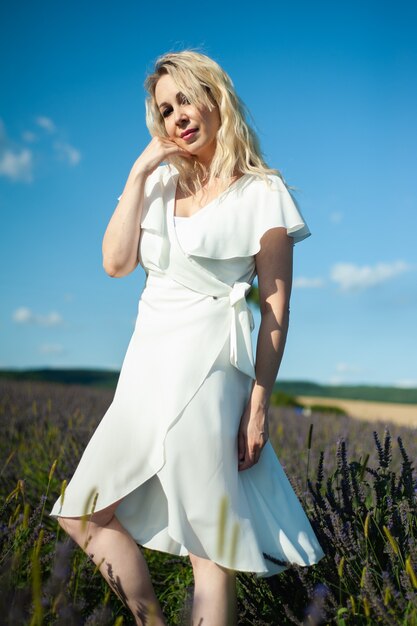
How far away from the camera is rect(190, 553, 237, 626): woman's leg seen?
1.72m

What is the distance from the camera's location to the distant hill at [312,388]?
23.2m

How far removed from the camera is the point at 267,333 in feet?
6.21

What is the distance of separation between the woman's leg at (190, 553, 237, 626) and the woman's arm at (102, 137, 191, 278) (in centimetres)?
92

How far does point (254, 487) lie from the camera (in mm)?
1852

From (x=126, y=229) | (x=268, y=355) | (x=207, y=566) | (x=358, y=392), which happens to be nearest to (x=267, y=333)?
(x=268, y=355)

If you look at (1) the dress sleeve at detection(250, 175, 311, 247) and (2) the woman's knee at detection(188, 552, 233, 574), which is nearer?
(2) the woman's knee at detection(188, 552, 233, 574)

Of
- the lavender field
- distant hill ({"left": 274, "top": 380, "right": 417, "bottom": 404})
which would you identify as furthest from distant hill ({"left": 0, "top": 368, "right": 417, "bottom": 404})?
the lavender field

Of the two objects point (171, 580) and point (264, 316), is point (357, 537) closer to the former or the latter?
point (264, 316)

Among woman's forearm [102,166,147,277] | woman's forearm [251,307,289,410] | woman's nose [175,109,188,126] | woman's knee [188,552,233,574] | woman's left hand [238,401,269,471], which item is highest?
woman's nose [175,109,188,126]

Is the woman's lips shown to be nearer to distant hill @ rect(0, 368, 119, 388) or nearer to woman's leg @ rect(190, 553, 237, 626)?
woman's leg @ rect(190, 553, 237, 626)

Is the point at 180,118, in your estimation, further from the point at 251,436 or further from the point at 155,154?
the point at 251,436

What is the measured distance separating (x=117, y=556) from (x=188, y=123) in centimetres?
136

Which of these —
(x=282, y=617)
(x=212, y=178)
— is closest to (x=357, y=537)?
(x=282, y=617)

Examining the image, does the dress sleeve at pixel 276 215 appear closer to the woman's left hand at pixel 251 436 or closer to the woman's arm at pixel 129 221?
the woman's arm at pixel 129 221
